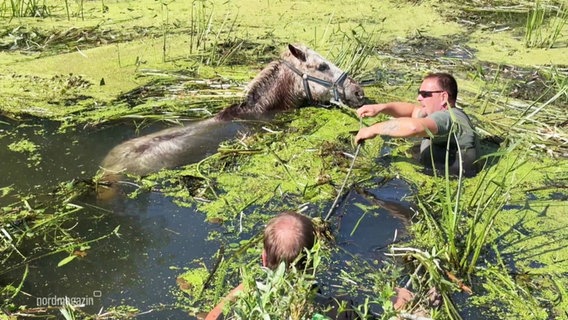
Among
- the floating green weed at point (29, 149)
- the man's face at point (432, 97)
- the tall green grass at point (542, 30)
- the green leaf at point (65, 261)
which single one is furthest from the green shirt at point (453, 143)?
the tall green grass at point (542, 30)

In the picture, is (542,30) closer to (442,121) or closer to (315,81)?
(315,81)

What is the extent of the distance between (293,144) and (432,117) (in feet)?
4.47

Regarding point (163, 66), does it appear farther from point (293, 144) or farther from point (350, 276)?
point (350, 276)

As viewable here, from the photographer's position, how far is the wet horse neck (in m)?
7.12

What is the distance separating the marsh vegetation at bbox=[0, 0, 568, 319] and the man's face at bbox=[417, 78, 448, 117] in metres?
0.51

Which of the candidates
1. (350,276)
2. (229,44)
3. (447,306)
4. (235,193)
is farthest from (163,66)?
(447,306)

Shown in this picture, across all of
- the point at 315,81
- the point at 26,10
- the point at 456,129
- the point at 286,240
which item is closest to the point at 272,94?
the point at 315,81

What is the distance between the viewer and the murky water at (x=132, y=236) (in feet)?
13.8

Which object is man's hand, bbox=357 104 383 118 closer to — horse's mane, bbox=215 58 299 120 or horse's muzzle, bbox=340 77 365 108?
horse's muzzle, bbox=340 77 365 108

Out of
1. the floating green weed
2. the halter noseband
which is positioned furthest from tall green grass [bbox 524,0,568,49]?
the floating green weed

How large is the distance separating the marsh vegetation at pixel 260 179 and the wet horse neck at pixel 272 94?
26cm

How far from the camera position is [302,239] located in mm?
3104

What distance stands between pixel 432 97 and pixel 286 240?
3232 mm

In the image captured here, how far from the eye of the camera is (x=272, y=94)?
7.25 meters
